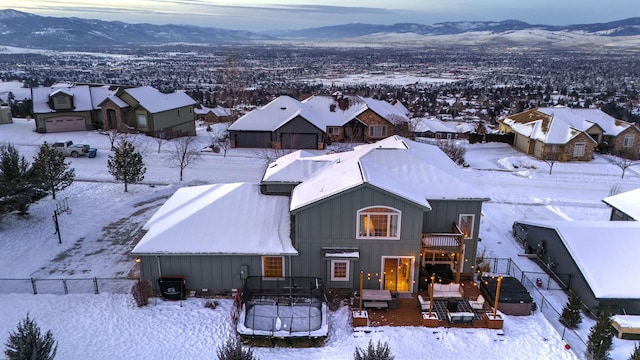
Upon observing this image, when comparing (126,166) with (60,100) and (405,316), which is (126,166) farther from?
(60,100)

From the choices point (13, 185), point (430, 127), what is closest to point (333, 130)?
point (430, 127)

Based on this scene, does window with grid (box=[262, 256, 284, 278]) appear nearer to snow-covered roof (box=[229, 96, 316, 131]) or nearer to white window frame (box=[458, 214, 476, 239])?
white window frame (box=[458, 214, 476, 239])

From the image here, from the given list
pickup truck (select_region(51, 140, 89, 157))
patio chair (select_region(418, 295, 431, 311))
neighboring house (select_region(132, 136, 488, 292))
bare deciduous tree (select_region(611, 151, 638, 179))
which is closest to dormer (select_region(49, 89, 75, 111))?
pickup truck (select_region(51, 140, 89, 157))

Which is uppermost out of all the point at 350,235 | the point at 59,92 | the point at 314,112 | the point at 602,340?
the point at 59,92

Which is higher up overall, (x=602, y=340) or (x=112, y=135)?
(x=112, y=135)

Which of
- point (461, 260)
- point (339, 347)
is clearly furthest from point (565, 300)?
point (339, 347)

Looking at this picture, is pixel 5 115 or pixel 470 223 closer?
pixel 470 223

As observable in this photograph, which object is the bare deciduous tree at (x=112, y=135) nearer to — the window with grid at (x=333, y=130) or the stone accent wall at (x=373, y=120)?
the window with grid at (x=333, y=130)
